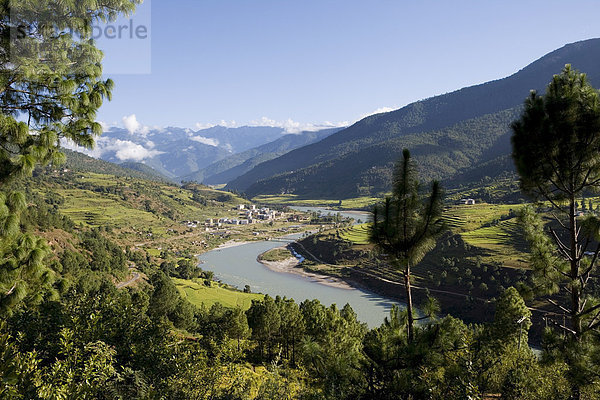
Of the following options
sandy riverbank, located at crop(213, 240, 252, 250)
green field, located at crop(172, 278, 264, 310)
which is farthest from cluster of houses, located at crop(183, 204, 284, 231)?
green field, located at crop(172, 278, 264, 310)

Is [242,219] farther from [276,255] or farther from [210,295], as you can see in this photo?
[210,295]

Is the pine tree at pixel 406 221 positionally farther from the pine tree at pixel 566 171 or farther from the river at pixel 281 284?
the river at pixel 281 284

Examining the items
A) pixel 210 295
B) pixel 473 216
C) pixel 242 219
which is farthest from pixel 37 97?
pixel 242 219

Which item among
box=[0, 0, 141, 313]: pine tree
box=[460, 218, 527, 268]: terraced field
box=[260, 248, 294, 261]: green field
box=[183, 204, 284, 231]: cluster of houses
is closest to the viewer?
box=[0, 0, 141, 313]: pine tree

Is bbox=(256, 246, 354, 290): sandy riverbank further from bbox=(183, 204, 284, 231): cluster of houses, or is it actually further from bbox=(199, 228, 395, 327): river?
bbox=(183, 204, 284, 231): cluster of houses

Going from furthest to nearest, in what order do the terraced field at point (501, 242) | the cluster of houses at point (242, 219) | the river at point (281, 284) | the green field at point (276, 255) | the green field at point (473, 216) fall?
1. the cluster of houses at point (242, 219)
2. the green field at point (276, 255)
3. the green field at point (473, 216)
4. the river at point (281, 284)
5. the terraced field at point (501, 242)

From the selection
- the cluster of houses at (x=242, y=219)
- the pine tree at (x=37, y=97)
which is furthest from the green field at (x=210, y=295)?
the cluster of houses at (x=242, y=219)

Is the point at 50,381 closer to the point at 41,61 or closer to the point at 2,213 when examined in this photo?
the point at 2,213
